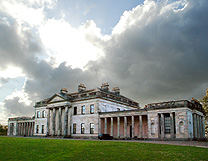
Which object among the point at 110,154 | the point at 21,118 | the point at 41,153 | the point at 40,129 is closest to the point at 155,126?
the point at 110,154

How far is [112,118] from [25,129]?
41.8m

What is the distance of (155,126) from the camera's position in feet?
123

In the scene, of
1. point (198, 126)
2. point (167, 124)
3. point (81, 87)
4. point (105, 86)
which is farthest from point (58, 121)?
point (198, 126)

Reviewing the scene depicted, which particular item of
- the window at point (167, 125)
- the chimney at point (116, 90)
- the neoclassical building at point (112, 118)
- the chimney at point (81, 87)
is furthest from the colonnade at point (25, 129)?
the window at point (167, 125)

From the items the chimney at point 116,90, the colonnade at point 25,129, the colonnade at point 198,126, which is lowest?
the colonnade at point 25,129

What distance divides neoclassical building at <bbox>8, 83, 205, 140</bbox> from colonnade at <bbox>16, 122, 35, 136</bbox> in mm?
573

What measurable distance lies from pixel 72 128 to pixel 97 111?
30.5ft

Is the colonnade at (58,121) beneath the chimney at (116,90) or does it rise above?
beneath

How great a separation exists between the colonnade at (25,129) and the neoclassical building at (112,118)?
1.88 ft

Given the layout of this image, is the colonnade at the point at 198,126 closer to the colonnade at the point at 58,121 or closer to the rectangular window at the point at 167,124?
the rectangular window at the point at 167,124

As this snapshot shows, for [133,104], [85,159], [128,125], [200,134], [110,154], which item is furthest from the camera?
[133,104]

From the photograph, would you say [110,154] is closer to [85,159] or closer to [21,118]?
[85,159]

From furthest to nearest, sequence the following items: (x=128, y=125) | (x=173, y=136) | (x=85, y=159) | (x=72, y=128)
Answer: (x=72, y=128) → (x=128, y=125) → (x=173, y=136) → (x=85, y=159)

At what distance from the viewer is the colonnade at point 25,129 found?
2835 inches
